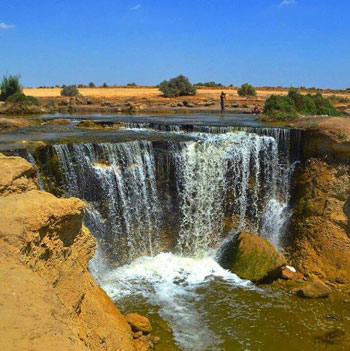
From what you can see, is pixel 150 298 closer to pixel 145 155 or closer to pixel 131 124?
pixel 145 155

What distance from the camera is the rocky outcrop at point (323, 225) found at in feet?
34.3

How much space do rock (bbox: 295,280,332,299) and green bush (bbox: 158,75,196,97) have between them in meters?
26.9

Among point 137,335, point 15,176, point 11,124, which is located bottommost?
point 137,335

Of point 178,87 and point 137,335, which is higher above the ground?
point 178,87

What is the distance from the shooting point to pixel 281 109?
19.3 meters

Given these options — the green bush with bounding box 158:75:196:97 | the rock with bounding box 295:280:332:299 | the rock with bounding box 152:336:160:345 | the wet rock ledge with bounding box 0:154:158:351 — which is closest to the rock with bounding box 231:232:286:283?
the rock with bounding box 295:280:332:299

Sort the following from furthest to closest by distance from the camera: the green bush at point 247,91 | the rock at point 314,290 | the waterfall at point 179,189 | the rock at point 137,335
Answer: the green bush at point 247,91
the waterfall at point 179,189
the rock at point 314,290
the rock at point 137,335

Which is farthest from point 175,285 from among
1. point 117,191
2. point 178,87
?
point 178,87

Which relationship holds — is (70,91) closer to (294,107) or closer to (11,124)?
(294,107)

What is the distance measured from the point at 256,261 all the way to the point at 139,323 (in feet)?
12.5

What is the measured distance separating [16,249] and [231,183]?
27.2ft

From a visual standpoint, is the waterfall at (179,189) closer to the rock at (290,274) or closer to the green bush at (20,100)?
the rock at (290,274)

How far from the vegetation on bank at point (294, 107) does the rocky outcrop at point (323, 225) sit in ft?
22.7

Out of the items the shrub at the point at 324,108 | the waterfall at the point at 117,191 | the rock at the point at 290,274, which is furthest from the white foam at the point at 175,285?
the shrub at the point at 324,108
